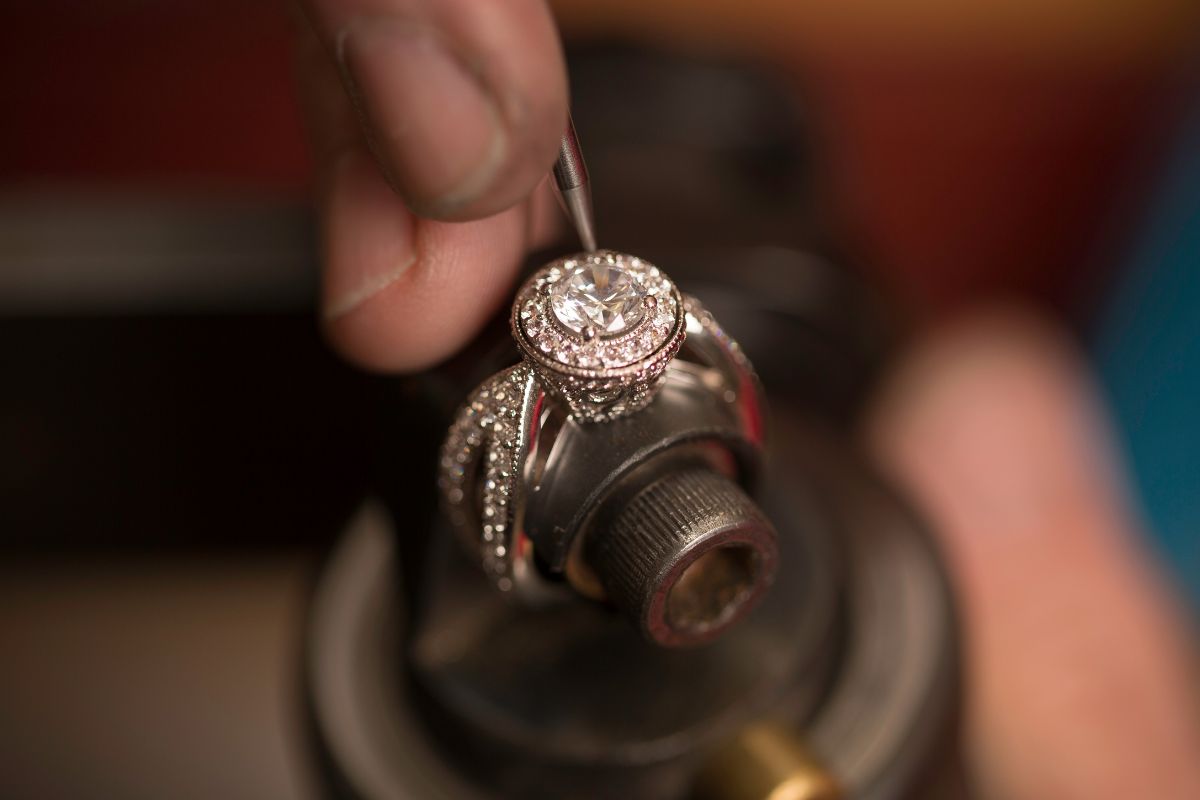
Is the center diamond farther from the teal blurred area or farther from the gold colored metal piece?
the teal blurred area

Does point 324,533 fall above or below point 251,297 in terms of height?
below

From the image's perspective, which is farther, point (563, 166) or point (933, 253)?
point (933, 253)

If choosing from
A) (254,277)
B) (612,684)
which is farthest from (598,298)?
(254,277)

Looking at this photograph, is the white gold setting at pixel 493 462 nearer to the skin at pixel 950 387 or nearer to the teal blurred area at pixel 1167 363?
the skin at pixel 950 387

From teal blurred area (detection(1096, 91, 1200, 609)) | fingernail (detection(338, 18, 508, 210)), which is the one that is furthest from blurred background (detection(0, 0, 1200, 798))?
fingernail (detection(338, 18, 508, 210))

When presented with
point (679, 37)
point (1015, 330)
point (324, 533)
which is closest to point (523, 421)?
point (324, 533)

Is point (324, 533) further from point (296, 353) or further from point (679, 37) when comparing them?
point (679, 37)
